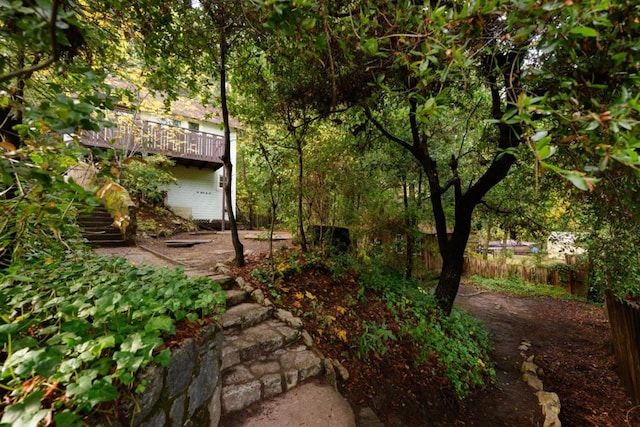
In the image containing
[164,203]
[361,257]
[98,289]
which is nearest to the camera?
[98,289]

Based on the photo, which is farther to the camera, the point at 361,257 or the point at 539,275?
the point at 539,275

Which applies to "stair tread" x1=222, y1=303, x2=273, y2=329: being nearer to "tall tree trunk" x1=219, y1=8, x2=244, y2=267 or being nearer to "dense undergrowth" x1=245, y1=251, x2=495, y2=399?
"dense undergrowth" x1=245, y1=251, x2=495, y2=399

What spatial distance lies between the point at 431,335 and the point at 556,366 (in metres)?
2.70

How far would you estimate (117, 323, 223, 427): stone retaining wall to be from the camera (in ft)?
4.20

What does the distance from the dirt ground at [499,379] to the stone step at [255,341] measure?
371 millimetres

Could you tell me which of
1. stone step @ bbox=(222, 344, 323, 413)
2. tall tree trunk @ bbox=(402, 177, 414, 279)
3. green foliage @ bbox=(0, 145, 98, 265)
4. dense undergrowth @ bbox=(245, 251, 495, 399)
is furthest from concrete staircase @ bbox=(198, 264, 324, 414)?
tall tree trunk @ bbox=(402, 177, 414, 279)

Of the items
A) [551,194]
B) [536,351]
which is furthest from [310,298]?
[536,351]

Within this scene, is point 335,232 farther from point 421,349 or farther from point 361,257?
point 421,349

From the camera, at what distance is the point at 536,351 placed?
525 cm

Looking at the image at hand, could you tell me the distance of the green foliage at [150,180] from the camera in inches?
290

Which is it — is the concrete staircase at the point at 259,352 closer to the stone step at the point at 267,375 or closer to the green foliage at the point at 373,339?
the stone step at the point at 267,375

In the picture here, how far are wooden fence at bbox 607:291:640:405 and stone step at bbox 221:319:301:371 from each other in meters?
4.29

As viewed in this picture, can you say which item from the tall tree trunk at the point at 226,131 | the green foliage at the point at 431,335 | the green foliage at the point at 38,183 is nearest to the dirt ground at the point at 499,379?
the green foliage at the point at 431,335

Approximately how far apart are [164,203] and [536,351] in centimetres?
1290
